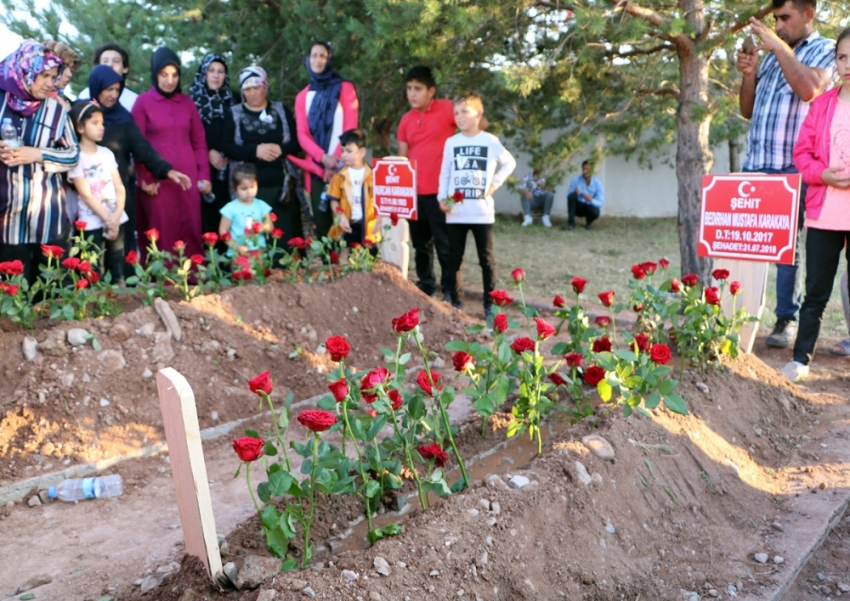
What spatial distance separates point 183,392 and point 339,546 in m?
0.92

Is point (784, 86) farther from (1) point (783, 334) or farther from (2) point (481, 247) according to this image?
(2) point (481, 247)

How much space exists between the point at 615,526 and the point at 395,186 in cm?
352

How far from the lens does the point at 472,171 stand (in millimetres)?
5375

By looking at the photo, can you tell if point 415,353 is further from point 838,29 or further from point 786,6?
point 838,29

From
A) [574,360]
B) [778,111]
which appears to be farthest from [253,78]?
[574,360]

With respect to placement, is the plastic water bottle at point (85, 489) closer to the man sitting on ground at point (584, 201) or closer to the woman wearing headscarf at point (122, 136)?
the woman wearing headscarf at point (122, 136)

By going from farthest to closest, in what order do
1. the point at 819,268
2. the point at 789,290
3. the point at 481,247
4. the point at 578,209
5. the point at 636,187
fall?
the point at 636,187 < the point at 578,209 < the point at 481,247 < the point at 789,290 < the point at 819,268

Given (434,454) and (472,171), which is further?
(472,171)

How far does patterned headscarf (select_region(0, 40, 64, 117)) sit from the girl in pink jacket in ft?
13.5

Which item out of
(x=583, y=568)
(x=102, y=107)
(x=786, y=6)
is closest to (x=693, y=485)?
(x=583, y=568)

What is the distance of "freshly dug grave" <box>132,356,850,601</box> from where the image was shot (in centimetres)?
212

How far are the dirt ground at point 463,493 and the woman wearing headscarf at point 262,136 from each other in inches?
71.2

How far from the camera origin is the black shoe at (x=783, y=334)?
505cm

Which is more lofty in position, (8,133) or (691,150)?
(8,133)
